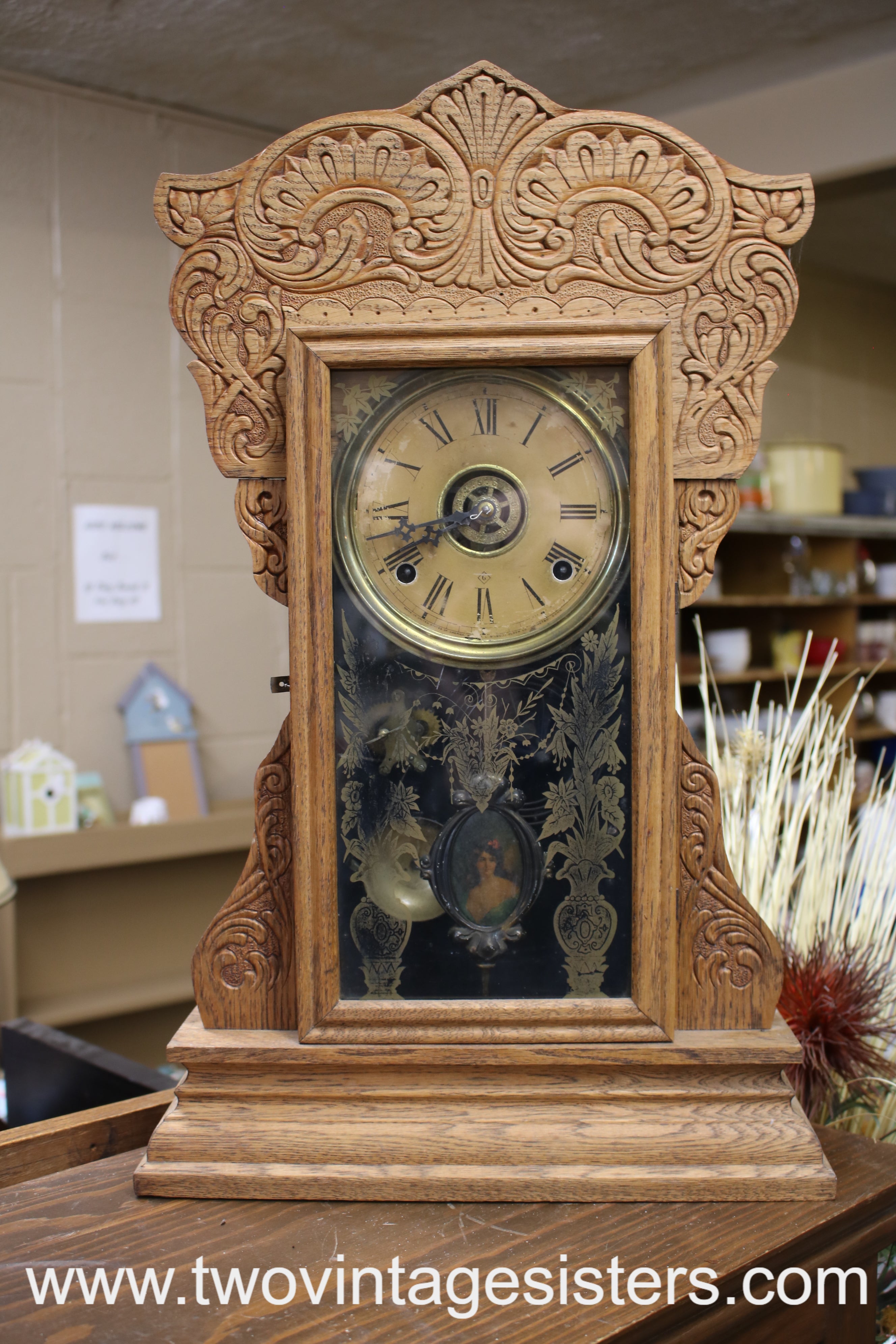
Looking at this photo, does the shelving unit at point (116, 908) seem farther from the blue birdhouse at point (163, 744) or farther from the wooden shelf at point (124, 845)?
the blue birdhouse at point (163, 744)

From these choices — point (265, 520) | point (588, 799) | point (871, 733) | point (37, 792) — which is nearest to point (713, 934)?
point (588, 799)

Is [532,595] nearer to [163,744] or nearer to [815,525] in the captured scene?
[163,744]

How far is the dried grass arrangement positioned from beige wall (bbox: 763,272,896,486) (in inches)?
129

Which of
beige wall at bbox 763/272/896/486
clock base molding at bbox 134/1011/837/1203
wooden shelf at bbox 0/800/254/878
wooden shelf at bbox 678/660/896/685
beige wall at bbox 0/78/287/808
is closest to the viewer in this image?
clock base molding at bbox 134/1011/837/1203

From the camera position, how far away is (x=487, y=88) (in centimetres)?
96

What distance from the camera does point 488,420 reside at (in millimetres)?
968

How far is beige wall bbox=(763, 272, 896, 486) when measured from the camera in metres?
4.61

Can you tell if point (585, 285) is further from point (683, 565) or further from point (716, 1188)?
point (716, 1188)

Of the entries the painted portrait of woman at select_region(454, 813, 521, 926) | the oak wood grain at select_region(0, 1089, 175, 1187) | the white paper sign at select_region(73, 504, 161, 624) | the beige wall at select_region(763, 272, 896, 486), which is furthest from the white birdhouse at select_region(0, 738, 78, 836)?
the beige wall at select_region(763, 272, 896, 486)

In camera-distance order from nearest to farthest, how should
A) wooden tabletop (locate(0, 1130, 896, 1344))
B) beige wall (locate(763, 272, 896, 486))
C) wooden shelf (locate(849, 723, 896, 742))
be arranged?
wooden tabletop (locate(0, 1130, 896, 1344)) < wooden shelf (locate(849, 723, 896, 742)) < beige wall (locate(763, 272, 896, 486))

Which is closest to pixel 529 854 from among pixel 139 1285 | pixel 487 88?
pixel 139 1285

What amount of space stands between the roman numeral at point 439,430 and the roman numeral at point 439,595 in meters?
0.11

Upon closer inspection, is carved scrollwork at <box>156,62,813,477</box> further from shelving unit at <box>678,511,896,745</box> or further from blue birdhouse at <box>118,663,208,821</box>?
shelving unit at <box>678,511,896,745</box>

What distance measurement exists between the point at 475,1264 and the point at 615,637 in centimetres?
49
